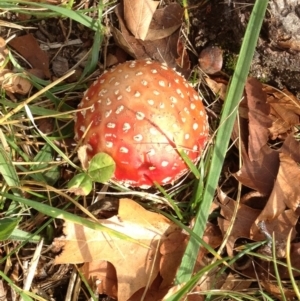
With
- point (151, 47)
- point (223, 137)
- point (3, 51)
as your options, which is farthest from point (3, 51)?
point (223, 137)

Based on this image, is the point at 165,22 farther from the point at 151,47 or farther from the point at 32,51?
the point at 32,51

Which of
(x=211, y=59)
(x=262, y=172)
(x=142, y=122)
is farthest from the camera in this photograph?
(x=211, y=59)

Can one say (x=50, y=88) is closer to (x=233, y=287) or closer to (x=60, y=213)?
(x=60, y=213)

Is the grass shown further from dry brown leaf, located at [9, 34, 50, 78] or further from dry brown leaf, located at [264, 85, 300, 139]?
dry brown leaf, located at [264, 85, 300, 139]

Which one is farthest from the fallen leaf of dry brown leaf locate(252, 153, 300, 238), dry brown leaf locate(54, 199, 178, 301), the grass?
dry brown leaf locate(252, 153, 300, 238)

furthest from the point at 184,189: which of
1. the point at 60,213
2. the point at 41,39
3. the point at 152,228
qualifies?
the point at 41,39

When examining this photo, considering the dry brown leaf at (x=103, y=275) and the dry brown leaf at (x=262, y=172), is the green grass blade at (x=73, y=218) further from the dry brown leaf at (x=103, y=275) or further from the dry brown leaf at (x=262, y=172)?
the dry brown leaf at (x=262, y=172)

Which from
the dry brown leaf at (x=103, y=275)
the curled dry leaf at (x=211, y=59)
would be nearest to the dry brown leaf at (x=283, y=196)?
the curled dry leaf at (x=211, y=59)
